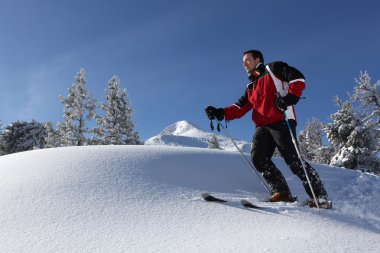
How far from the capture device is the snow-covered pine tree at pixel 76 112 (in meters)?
27.7

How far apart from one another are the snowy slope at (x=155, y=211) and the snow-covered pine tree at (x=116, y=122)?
75.7ft

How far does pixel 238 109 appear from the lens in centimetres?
520

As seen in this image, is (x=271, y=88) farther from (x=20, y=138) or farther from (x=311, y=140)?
(x=20, y=138)

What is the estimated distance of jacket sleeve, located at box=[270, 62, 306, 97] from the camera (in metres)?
4.14

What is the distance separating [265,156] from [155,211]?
1838mm

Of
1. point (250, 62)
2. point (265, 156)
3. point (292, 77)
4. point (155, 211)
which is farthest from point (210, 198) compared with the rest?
point (250, 62)

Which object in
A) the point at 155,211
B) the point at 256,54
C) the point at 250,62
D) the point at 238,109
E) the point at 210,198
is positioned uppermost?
the point at 256,54

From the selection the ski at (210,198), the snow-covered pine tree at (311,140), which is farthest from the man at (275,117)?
the snow-covered pine tree at (311,140)

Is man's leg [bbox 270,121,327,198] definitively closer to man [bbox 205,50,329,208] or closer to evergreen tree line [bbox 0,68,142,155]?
man [bbox 205,50,329,208]

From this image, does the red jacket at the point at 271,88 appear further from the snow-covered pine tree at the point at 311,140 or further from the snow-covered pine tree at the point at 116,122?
the snow-covered pine tree at the point at 311,140

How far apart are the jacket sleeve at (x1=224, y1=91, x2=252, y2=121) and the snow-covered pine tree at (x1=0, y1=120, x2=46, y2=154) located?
41272mm

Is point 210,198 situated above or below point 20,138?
below

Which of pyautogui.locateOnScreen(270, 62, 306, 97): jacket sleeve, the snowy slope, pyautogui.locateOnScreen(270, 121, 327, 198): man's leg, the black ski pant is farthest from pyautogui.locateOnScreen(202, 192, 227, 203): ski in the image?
pyautogui.locateOnScreen(270, 62, 306, 97): jacket sleeve

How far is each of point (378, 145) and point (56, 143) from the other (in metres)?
25.2
